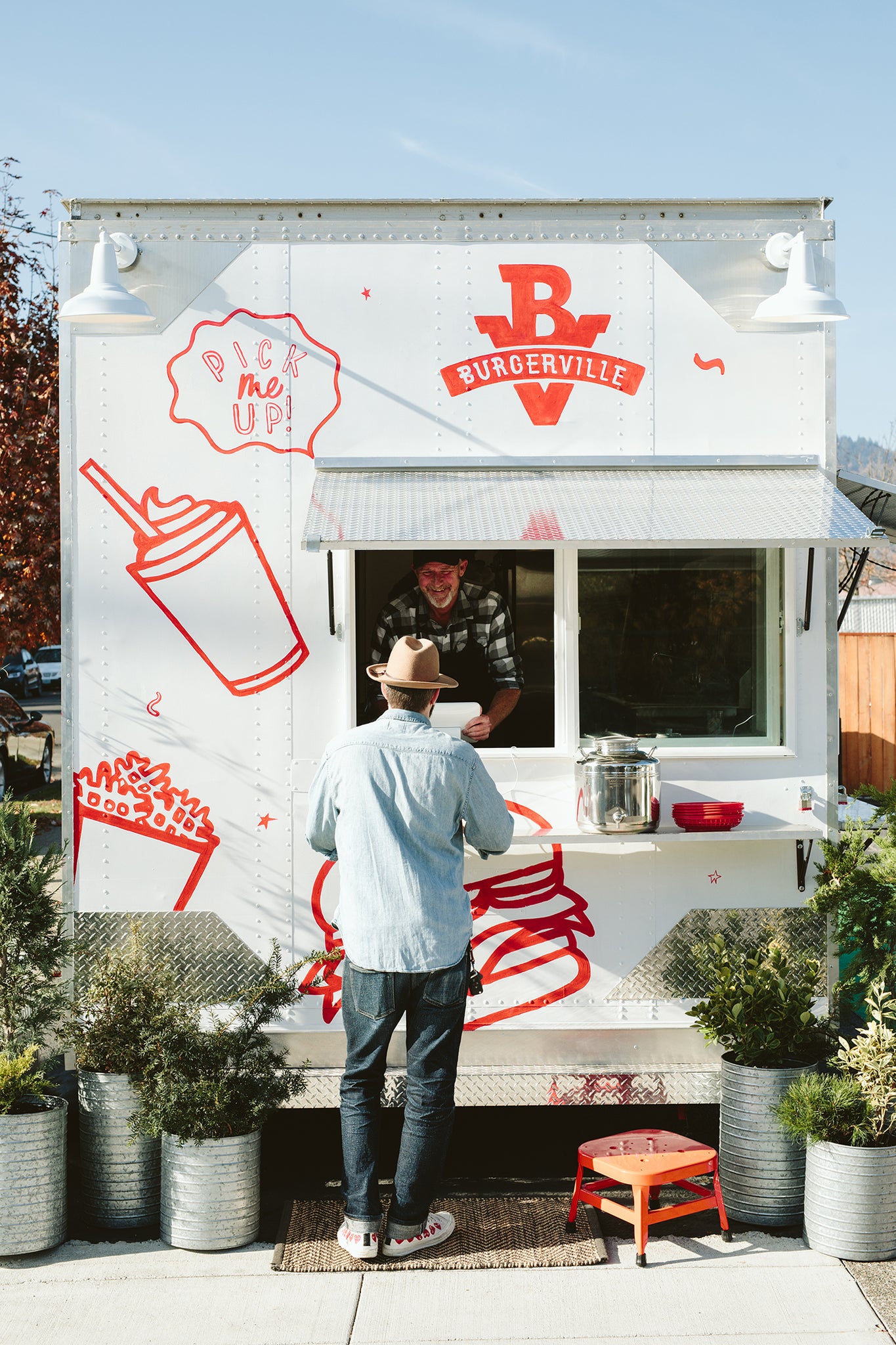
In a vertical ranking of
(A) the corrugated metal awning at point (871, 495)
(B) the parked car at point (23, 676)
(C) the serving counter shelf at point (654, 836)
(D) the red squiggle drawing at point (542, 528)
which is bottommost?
(C) the serving counter shelf at point (654, 836)

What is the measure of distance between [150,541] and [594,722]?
174 centimetres

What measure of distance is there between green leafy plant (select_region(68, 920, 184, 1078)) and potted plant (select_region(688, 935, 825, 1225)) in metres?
1.83

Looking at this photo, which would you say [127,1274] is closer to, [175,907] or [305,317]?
[175,907]

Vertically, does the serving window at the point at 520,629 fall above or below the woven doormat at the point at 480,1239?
above

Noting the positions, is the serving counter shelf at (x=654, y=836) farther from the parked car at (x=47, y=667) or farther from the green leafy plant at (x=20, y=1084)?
the parked car at (x=47, y=667)

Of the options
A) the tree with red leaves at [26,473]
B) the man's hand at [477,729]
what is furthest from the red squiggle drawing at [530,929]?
the tree with red leaves at [26,473]

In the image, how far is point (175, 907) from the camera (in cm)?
438

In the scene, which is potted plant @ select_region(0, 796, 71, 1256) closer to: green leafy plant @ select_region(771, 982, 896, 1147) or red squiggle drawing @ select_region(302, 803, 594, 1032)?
red squiggle drawing @ select_region(302, 803, 594, 1032)

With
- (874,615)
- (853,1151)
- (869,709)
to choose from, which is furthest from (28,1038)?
(874,615)

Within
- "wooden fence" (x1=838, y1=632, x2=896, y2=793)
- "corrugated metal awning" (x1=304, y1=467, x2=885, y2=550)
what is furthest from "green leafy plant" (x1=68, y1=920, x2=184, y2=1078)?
"wooden fence" (x1=838, y1=632, x2=896, y2=793)

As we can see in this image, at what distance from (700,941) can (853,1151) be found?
2.88 ft

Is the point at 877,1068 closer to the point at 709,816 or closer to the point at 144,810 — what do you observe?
the point at 709,816

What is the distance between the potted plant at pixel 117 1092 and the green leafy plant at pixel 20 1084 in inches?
5.7

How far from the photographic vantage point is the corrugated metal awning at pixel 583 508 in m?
4.00
